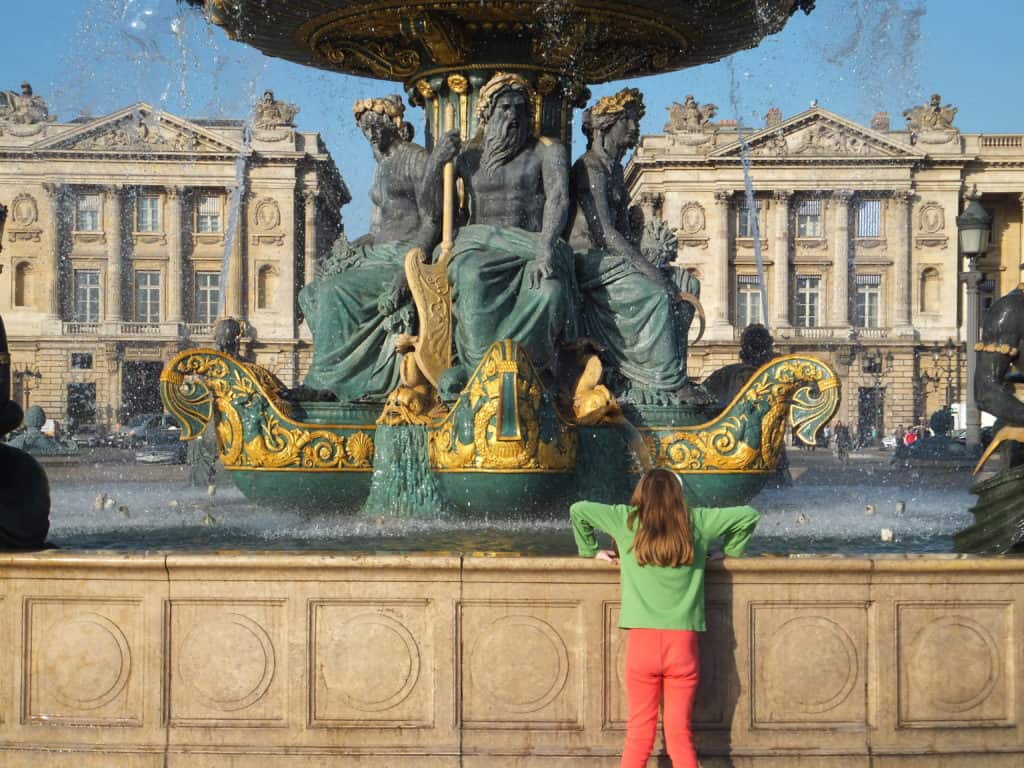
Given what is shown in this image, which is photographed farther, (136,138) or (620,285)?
(136,138)

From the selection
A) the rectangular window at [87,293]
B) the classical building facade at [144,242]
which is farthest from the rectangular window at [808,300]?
the rectangular window at [87,293]

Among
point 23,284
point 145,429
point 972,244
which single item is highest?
point 23,284

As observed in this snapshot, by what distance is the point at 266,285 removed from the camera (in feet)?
218

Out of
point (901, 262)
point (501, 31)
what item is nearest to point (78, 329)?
point (901, 262)

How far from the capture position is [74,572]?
4.27 m

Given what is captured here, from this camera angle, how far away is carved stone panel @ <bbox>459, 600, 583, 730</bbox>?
415 cm

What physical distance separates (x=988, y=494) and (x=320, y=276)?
4.39 m

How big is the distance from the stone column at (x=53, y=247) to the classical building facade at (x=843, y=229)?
2597cm

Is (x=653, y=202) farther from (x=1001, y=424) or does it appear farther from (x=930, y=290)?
(x=1001, y=424)

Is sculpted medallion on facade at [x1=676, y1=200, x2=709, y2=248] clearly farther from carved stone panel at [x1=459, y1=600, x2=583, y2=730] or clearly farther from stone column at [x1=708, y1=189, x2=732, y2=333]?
carved stone panel at [x1=459, y1=600, x2=583, y2=730]

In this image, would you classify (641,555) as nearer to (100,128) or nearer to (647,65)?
(647,65)

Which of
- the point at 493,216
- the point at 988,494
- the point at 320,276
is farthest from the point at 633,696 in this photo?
the point at 320,276

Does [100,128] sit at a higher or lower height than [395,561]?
higher

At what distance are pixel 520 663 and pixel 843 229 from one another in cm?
6668
